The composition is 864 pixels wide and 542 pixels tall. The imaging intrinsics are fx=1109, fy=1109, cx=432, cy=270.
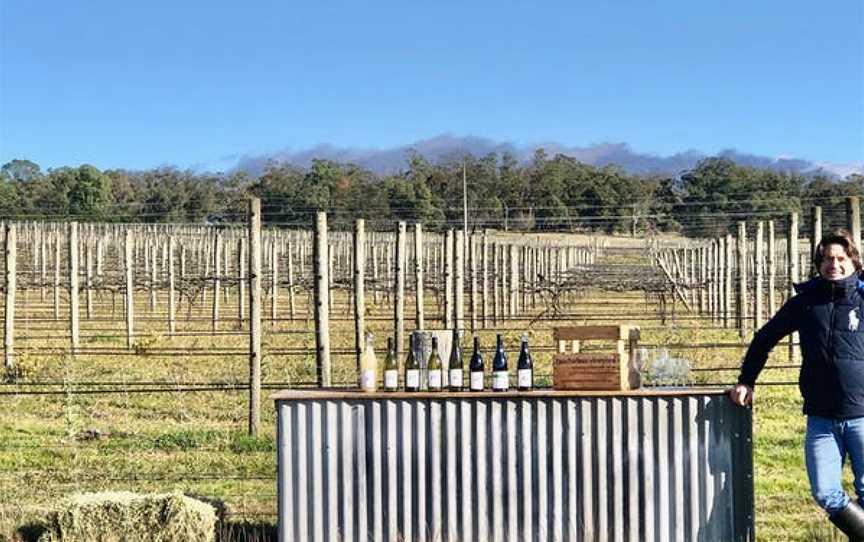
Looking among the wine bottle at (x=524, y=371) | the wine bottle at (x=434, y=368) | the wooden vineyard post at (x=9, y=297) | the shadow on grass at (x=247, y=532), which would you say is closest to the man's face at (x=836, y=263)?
the wine bottle at (x=524, y=371)

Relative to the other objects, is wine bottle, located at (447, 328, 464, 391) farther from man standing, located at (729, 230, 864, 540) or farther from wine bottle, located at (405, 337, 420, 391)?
man standing, located at (729, 230, 864, 540)

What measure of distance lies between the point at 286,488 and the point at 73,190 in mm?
65664

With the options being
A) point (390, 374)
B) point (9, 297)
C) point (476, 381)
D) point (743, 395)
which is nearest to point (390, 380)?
point (390, 374)

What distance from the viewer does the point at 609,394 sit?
4.95 meters

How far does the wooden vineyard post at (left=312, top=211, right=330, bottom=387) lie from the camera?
343 inches

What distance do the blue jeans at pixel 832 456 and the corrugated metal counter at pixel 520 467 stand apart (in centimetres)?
34

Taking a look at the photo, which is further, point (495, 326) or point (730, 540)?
point (495, 326)

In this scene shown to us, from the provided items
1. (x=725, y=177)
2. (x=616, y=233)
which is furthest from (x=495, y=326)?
(x=725, y=177)

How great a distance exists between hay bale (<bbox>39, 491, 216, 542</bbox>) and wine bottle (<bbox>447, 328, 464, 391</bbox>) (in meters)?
1.36

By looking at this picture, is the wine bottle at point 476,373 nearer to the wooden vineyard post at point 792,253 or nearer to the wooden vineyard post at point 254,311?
the wooden vineyard post at point 254,311

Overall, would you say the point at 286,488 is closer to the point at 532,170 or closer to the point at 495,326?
the point at 495,326

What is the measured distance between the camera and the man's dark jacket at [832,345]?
15.1 ft

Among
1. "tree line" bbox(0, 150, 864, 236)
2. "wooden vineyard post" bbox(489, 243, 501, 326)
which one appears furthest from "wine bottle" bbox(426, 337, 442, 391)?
"tree line" bbox(0, 150, 864, 236)

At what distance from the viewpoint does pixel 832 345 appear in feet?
15.2
